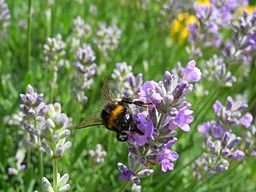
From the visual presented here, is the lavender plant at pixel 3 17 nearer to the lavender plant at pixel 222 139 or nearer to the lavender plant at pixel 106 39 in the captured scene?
the lavender plant at pixel 106 39

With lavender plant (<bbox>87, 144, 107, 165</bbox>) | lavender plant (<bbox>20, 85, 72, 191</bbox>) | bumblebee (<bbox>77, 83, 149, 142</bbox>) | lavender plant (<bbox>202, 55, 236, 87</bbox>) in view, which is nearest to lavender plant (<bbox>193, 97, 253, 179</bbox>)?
lavender plant (<bbox>202, 55, 236, 87</bbox>)

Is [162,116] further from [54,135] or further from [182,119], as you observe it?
[54,135]

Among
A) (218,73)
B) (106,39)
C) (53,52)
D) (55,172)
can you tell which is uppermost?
(106,39)

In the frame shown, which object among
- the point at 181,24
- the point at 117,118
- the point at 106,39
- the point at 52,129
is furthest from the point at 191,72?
the point at 181,24

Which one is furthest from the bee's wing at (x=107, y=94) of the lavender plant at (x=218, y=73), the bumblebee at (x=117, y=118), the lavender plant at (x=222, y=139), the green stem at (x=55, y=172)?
the lavender plant at (x=218, y=73)

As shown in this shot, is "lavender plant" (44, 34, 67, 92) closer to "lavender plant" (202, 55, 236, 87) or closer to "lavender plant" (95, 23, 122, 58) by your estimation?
"lavender plant" (95, 23, 122, 58)

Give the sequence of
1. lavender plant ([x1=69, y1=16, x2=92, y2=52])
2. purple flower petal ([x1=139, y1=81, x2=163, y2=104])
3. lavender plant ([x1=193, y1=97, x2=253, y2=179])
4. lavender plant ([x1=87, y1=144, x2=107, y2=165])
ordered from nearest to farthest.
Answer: purple flower petal ([x1=139, y1=81, x2=163, y2=104]) → lavender plant ([x1=193, y1=97, x2=253, y2=179]) → lavender plant ([x1=87, y1=144, x2=107, y2=165]) → lavender plant ([x1=69, y1=16, x2=92, y2=52])
